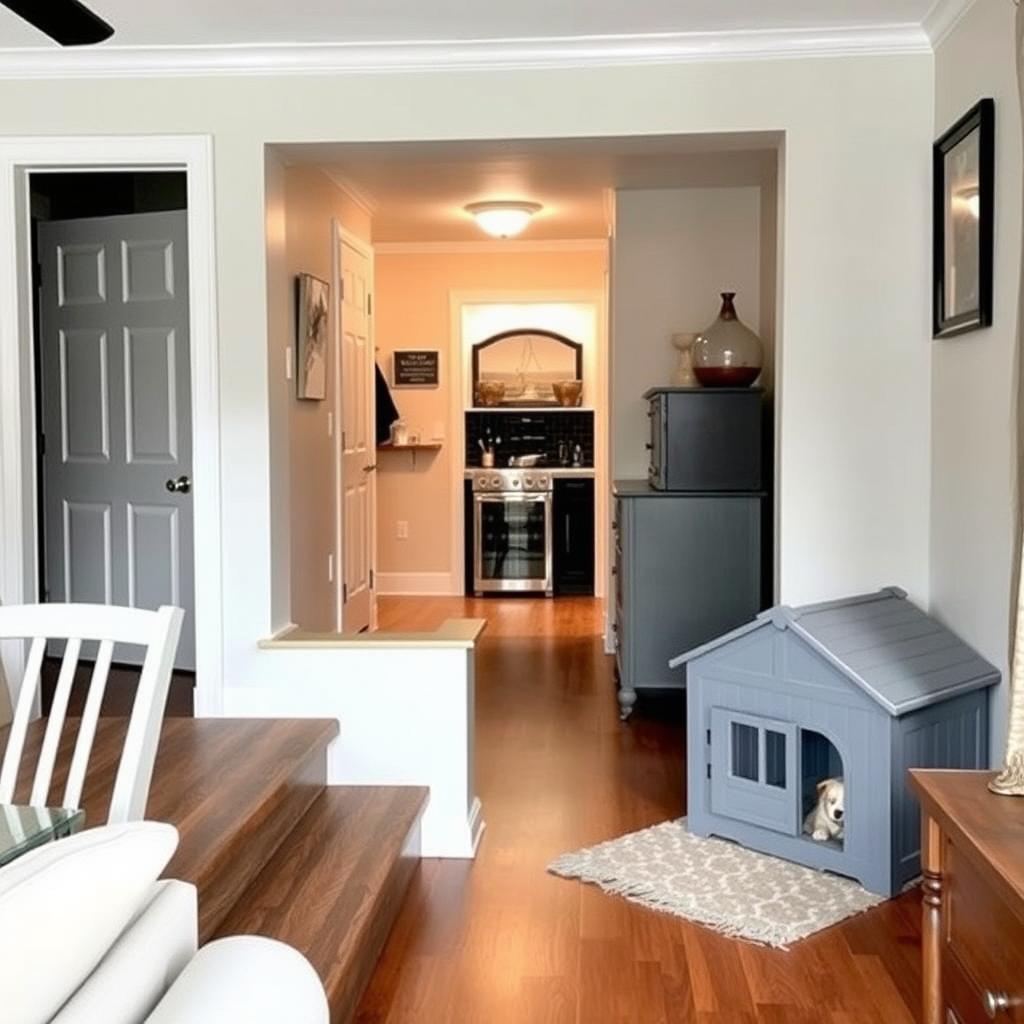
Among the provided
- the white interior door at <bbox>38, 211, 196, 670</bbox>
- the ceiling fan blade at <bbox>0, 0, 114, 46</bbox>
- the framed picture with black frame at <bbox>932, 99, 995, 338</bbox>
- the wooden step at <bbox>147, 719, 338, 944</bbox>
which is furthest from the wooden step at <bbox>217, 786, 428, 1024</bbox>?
the white interior door at <bbox>38, 211, 196, 670</bbox>

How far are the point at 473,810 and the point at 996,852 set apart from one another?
6.33 ft

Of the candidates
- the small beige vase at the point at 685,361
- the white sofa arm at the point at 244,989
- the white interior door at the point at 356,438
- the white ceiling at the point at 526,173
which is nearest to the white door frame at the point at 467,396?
the white ceiling at the point at 526,173

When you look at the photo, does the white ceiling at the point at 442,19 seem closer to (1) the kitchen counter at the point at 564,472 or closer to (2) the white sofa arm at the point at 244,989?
(2) the white sofa arm at the point at 244,989

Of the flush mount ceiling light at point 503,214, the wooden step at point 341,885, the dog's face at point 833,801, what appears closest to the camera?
the wooden step at point 341,885

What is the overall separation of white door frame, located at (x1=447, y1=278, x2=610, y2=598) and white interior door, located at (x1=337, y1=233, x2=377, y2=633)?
1.49m

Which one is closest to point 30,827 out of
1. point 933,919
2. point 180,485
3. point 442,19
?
point 933,919

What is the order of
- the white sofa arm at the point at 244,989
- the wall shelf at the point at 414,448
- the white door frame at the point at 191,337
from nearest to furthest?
the white sofa arm at the point at 244,989 → the white door frame at the point at 191,337 → the wall shelf at the point at 414,448

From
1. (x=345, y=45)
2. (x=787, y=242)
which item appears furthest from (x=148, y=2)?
(x=787, y=242)

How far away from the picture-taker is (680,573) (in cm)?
477

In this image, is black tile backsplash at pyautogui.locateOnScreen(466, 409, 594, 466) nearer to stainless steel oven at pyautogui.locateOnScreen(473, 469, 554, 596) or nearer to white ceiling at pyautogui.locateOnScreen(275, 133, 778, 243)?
stainless steel oven at pyautogui.locateOnScreen(473, 469, 554, 596)

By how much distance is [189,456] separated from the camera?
516 cm

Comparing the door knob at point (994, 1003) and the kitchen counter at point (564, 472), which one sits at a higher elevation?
the kitchen counter at point (564, 472)

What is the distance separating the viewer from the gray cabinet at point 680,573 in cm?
473

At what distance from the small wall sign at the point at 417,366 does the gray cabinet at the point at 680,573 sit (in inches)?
147
